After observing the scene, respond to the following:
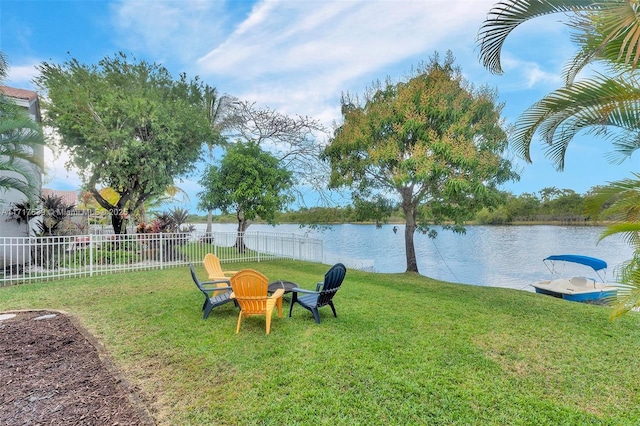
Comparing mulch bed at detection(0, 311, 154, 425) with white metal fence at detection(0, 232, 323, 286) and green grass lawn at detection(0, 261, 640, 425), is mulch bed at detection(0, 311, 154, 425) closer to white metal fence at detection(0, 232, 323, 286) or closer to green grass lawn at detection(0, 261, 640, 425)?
green grass lawn at detection(0, 261, 640, 425)

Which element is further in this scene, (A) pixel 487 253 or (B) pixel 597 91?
(A) pixel 487 253

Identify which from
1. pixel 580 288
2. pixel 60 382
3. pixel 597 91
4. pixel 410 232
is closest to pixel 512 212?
pixel 580 288

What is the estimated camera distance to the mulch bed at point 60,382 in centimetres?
270

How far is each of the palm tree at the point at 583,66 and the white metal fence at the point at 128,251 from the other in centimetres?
1126

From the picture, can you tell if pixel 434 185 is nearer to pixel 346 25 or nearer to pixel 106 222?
pixel 346 25

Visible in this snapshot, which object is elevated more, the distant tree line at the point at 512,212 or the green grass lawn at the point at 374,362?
the distant tree line at the point at 512,212

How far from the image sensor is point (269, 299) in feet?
16.1

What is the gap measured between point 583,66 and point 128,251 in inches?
526

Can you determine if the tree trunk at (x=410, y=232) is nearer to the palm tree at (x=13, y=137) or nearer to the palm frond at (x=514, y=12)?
the palm frond at (x=514, y=12)

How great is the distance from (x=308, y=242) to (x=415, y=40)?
950 centimetres

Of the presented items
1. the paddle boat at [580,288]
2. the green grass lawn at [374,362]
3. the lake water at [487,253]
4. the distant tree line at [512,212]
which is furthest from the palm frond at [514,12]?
the lake water at [487,253]

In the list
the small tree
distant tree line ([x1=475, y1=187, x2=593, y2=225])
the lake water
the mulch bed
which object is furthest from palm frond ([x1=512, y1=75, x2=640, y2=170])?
distant tree line ([x1=475, y1=187, x2=593, y2=225])

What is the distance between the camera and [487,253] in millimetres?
23422

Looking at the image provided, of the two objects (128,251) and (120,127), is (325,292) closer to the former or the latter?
(128,251)
